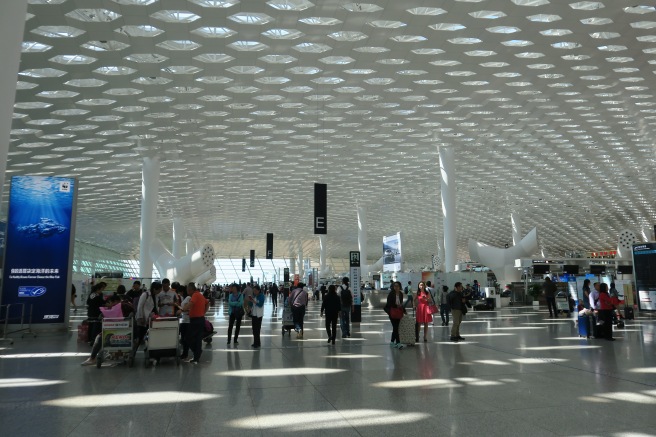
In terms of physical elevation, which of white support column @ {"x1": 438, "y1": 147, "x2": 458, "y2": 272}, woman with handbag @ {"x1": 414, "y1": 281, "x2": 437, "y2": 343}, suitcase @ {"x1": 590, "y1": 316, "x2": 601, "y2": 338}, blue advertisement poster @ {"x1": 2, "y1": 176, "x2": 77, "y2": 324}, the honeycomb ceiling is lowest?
suitcase @ {"x1": 590, "y1": 316, "x2": 601, "y2": 338}

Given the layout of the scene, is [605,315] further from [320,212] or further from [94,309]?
[94,309]

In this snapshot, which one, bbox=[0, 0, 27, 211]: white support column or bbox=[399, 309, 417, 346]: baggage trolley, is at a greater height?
bbox=[0, 0, 27, 211]: white support column

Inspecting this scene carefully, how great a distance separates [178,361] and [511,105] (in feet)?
58.4

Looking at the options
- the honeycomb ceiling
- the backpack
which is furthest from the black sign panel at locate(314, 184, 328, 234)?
the honeycomb ceiling

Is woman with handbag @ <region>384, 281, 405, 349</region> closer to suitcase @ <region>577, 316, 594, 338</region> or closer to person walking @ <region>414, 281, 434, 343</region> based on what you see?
person walking @ <region>414, 281, 434, 343</region>

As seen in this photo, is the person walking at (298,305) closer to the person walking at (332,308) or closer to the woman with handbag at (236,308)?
the person walking at (332,308)

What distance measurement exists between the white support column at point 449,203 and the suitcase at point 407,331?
50.4 ft

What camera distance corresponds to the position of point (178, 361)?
9.38 meters

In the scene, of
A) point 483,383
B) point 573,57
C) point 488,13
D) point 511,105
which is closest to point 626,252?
point 511,105

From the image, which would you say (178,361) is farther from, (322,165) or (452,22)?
(322,165)

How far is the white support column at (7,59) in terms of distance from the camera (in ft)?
10.8

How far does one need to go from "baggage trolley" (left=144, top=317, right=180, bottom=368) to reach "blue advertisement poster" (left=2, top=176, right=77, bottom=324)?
8215 mm

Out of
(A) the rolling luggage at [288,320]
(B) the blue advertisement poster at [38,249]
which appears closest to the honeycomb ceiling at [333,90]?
(B) the blue advertisement poster at [38,249]

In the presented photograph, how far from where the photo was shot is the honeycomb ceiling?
1349 centimetres
